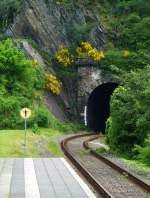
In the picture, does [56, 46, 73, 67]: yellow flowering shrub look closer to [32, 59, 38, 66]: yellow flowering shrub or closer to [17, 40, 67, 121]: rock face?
[17, 40, 67, 121]: rock face

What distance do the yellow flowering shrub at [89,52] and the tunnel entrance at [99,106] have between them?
12.6 feet

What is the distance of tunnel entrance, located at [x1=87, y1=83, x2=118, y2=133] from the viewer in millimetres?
62844

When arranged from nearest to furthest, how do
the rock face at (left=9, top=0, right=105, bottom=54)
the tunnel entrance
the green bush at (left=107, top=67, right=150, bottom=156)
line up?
the green bush at (left=107, top=67, right=150, bottom=156), the rock face at (left=9, top=0, right=105, bottom=54), the tunnel entrance

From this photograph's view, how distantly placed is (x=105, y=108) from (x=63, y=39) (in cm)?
1246

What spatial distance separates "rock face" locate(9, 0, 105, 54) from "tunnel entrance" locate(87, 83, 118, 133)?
17.9 feet

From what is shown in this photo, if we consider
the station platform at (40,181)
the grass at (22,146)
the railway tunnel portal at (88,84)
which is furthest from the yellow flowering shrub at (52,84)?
the station platform at (40,181)

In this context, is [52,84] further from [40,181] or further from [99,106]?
[40,181]

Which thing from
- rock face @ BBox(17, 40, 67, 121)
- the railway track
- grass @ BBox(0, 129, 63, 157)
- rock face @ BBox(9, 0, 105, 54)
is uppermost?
rock face @ BBox(9, 0, 105, 54)

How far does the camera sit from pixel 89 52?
5934 centimetres

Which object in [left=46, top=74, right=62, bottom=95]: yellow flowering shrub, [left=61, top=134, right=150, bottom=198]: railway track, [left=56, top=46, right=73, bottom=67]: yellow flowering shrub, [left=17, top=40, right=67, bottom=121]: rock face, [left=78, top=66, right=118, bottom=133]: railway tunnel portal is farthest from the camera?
[left=78, top=66, right=118, bottom=133]: railway tunnel portal

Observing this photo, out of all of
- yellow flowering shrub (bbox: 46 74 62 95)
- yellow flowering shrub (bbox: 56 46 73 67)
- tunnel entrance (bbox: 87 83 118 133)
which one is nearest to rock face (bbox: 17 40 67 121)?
yellow flowering shrub (bbox: 46 74 62 95)

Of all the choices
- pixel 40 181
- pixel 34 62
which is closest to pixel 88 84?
pixel 34 62

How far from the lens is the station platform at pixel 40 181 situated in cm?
1436

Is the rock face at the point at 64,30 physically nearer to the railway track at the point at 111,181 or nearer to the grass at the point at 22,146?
the grass at the point at 22,146
